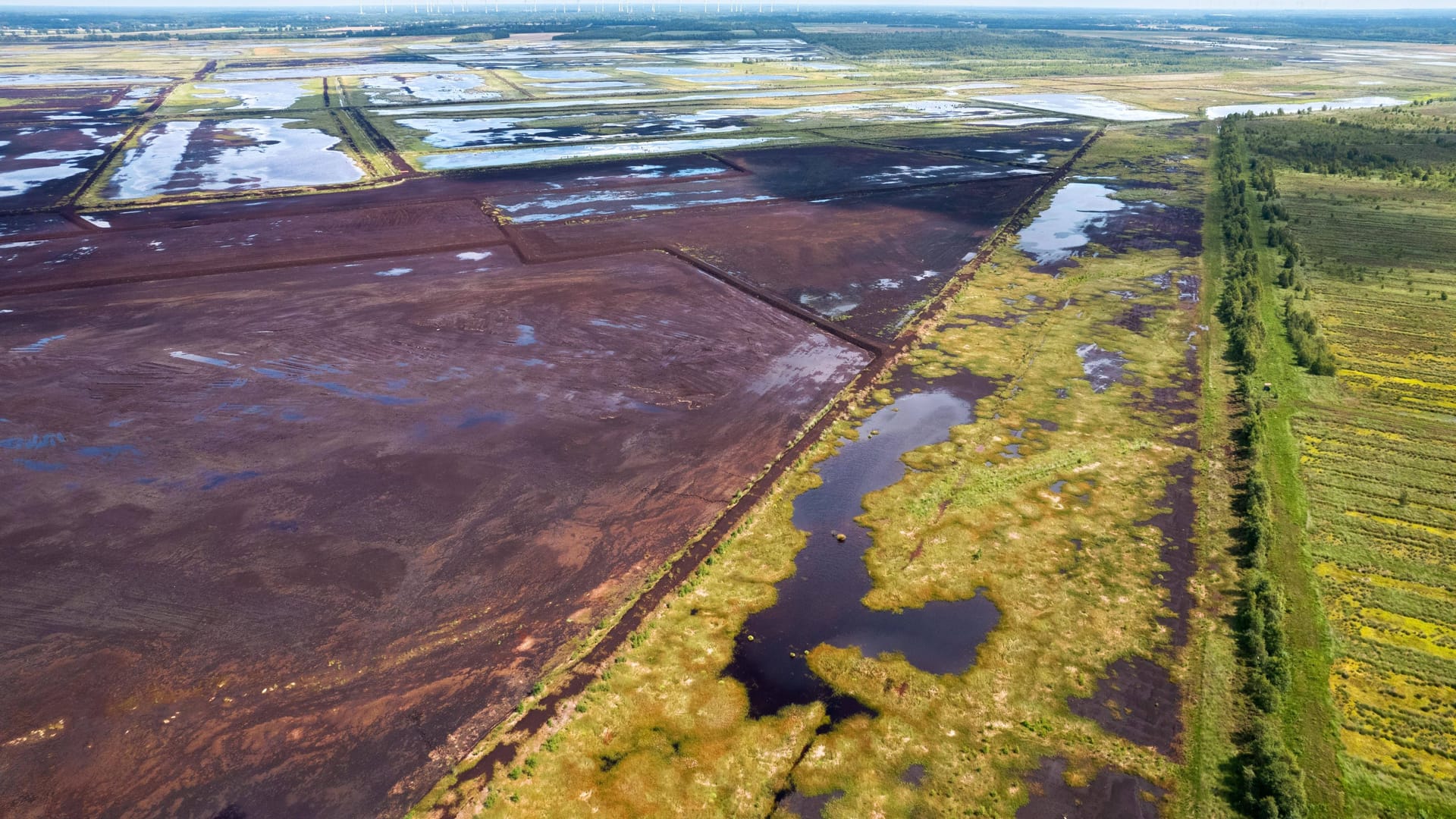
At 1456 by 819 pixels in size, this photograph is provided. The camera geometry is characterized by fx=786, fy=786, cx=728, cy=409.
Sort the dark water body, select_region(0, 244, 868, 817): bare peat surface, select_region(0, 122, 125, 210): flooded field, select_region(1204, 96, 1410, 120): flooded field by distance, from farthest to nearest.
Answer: select_region(1204, 96, 1410, 120): flooded field, select_region(0, 122, 125, 210): flooded field, the dark water body, select_region(0, 244, 868, 817): bare peat surface

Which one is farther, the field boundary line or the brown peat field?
the brown peat field

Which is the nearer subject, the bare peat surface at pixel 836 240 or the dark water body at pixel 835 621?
the dark water body at pixel 835 621

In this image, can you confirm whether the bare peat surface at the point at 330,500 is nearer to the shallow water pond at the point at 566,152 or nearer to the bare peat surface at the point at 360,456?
the bare peat surface at the point at 360,456

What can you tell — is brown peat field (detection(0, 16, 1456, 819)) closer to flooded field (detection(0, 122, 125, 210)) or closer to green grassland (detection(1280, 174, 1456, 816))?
green grassland (detection(1280, 174, 1456, 816))

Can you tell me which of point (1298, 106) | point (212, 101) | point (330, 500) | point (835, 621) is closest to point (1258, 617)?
point (835, 621)

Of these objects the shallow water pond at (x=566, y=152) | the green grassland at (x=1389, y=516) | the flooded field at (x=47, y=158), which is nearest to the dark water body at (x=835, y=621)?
the green grassland at (x=1389, y=516)

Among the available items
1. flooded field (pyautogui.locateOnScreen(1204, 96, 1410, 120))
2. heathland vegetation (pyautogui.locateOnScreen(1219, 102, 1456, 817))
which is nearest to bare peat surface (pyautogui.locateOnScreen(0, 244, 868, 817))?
heathland vegetation (pyautogui.locateOnScreen(1219, 102, 1456, 817))
